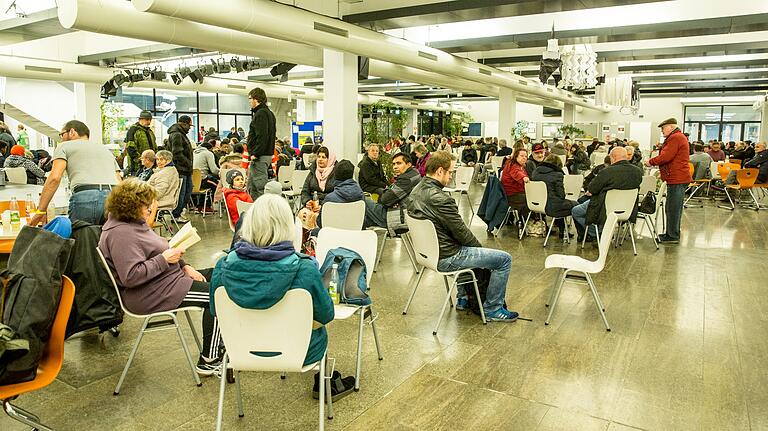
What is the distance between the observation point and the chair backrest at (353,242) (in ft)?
12.3

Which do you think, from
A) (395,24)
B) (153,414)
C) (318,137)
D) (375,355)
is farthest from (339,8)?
(318,137)

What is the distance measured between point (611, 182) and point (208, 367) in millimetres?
5257

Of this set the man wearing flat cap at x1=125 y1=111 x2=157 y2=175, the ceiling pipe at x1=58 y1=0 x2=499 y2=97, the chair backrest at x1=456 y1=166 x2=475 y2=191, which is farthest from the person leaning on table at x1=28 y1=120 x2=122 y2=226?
the chair backrest at x1=456 y1=166 x2=475 y2=191

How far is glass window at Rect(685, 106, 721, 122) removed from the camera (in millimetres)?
29875

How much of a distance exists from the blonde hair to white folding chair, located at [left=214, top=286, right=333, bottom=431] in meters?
0.25

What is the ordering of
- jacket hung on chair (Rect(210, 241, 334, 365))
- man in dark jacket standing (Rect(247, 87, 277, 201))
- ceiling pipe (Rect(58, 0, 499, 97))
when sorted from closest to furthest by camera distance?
jacket hung on chair (Rect(210, 241, 334, 365))
ceiling pipe (Rect(58, 0, 499, 97))
man in dark jacket standing (Rect(247, 87, 277, 201))

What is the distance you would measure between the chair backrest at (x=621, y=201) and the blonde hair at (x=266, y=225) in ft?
17.4

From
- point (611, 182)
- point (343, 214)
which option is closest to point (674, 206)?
point (611, 182)

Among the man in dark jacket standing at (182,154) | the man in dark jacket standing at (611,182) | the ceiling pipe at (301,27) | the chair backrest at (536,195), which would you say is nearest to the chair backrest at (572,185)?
the chair backrest at (536,195)

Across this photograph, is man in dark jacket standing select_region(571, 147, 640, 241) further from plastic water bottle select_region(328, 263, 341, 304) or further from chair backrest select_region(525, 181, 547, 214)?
plastic water bottle select_region(328, 263, 341, 304)

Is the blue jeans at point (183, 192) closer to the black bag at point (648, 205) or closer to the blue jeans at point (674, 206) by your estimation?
the black bag at point (648, 205)

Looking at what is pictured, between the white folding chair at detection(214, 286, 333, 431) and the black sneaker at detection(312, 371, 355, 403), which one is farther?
the black sneaker at detection(312, 371, 355, 403)

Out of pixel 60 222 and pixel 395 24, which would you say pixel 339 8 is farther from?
pixel 60 222

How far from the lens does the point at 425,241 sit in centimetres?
437
